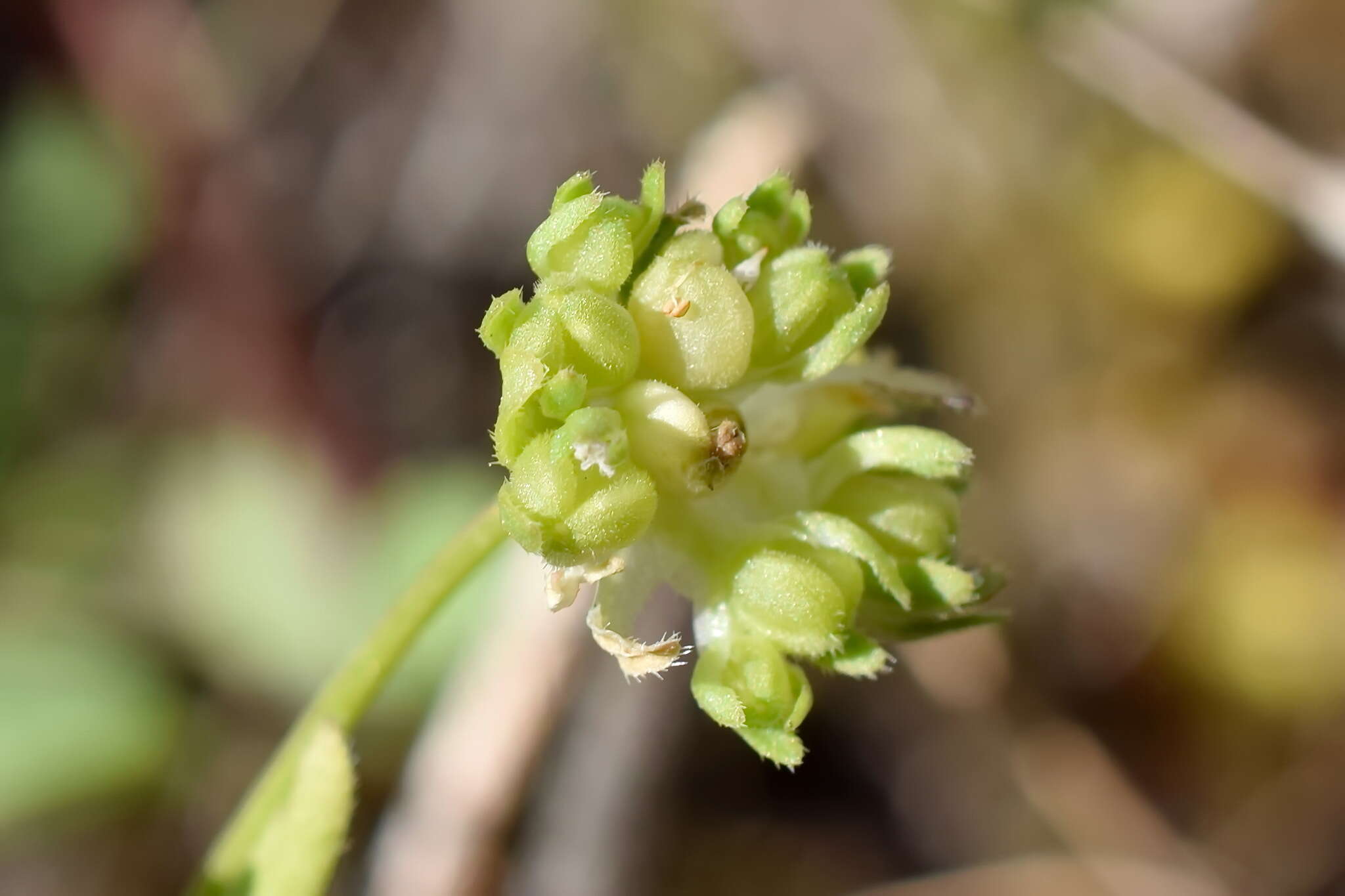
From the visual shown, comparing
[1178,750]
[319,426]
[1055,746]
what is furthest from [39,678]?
[1178,750]

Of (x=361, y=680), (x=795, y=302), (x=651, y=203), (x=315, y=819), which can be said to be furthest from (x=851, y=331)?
(x=315, y=819)

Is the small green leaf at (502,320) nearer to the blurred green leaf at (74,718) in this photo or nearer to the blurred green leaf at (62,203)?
the blurred green leaf at (74,718)

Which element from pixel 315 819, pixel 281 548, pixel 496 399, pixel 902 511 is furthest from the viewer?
pixel 496 399

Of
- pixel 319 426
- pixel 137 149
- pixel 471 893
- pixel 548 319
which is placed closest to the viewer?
pixel 548 319

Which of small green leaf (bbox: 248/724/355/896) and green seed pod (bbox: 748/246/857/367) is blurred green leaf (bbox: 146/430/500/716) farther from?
green seed pod (bbox: 748/246/857/367)

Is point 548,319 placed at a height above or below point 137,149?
above

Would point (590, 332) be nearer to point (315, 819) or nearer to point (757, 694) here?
point (757, 694)

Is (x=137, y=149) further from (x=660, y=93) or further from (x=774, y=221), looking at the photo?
(x=774, y=221)
